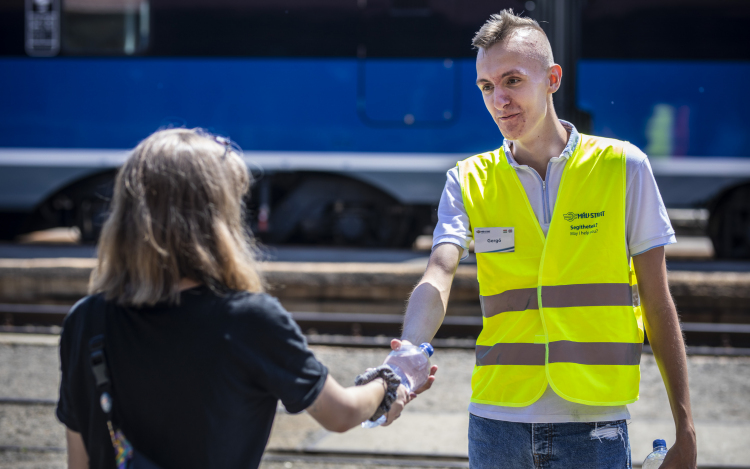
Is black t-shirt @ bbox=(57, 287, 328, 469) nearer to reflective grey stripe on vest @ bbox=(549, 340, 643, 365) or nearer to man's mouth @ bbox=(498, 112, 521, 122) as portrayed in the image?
reflective grey stripe on vest @ bbox=(549, 340, 643, 365)

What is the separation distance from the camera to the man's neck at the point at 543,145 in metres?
1.95

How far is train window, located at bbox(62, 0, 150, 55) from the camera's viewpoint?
8.93 meters

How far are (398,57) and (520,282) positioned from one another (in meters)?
7.12

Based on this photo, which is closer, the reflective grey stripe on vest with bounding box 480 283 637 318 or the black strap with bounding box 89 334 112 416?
the black strap with bounding box 89 334 112 416

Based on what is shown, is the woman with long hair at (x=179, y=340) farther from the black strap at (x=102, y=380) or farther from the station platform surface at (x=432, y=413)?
the station platform surface at (x=432, y=413)

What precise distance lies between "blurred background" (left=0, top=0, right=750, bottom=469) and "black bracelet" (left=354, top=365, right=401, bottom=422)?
18.1 ft

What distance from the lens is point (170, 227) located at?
1524 millimetres

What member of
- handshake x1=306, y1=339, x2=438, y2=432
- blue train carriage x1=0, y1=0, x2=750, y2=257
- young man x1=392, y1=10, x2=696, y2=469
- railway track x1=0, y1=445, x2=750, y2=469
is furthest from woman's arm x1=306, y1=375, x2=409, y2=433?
blue train carriage x1=0, y1=0, x2=750, y2=257

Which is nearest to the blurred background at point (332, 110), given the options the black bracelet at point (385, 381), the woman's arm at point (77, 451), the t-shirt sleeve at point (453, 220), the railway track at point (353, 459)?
the railway track at point (353, 459)

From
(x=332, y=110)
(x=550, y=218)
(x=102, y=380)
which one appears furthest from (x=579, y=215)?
(x=332, y=110)

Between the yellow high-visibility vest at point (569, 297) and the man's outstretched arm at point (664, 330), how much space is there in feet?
0.13

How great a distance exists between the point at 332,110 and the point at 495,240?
23.2 feet

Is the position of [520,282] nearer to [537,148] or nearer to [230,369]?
[537,148]

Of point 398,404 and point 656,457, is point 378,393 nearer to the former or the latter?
point 398,404
